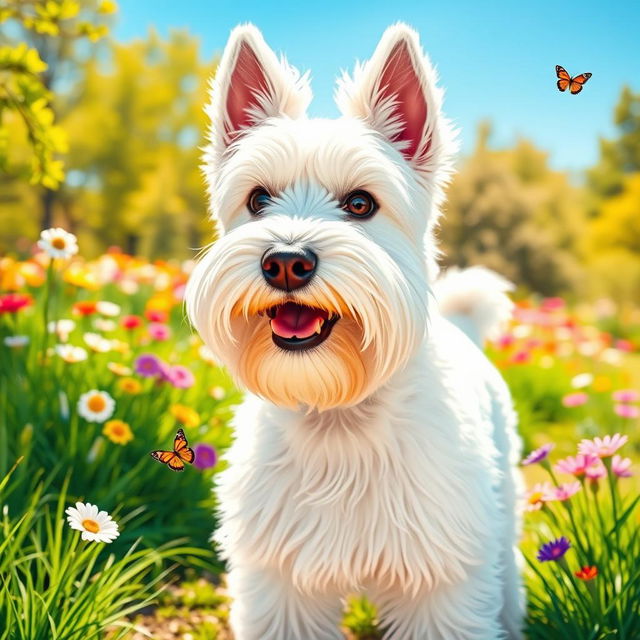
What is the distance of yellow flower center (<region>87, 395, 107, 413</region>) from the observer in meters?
3.53

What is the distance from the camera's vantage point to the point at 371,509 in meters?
2.46

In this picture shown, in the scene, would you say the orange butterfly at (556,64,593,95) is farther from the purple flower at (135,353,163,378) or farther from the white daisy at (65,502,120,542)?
the purple flower at (135,353,163,378)

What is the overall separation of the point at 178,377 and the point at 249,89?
1.80 meters

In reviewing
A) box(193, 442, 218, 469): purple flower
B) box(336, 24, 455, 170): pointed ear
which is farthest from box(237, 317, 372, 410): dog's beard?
box(193, 442, 218, 469): purple flower

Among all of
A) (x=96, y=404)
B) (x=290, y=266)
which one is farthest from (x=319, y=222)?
(x=96, y=404)

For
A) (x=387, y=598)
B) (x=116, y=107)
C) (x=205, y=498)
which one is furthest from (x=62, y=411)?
(x=116, y=107)

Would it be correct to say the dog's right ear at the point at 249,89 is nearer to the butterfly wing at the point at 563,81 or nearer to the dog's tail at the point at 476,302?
the butterfly wing at the point at 563,81

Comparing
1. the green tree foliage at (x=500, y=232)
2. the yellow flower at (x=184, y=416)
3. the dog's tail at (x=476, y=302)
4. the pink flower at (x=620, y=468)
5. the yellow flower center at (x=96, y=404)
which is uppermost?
the green tree foliage at (x=500, y=232)

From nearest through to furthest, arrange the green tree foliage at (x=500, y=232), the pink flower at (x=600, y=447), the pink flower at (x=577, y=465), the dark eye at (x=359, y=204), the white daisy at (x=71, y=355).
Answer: the dark eye at (x=359, y=204)
the pink flower at (x=600, y=447)
the pink flower at (x=577, y=465)
the white daisy at (x=71, y=355)
the green tree foliage at (x=500, y=232)

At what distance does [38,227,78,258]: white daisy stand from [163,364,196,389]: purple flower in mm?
813

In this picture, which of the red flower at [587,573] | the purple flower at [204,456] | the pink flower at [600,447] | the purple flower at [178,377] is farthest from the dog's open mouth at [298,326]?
the purple flower at [178,377]

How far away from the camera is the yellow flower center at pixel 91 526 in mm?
2100

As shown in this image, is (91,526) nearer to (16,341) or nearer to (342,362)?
(342,362)

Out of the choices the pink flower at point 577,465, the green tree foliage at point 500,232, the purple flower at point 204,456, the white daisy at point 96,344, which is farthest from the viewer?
the green tree foliage at point 500,232
